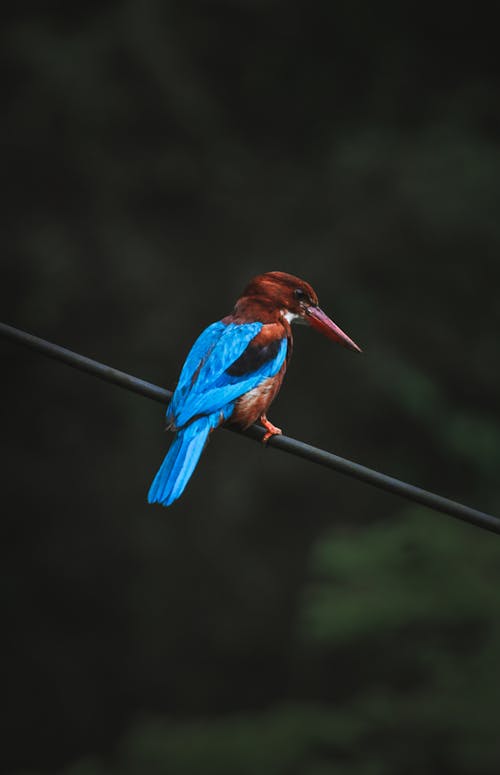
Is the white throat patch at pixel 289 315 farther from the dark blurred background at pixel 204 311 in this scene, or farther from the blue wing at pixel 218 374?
the dark blurred background at pixel 204 311

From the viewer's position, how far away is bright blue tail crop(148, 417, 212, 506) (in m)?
2.13

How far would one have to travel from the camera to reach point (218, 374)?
2.43 m

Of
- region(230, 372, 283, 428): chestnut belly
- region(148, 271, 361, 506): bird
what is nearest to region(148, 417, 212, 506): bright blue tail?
region(148, 271, 361, 506): bird

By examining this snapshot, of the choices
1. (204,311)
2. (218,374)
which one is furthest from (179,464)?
(204,311)

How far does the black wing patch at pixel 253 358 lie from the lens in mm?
2479

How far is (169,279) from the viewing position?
5859 millimetres

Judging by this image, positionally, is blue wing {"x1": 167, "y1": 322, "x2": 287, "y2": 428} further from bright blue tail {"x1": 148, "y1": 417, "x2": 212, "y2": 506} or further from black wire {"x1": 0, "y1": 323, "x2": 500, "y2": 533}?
black wire {"x1": 0, "y1": 323, "x2": 500, "y2": 533}

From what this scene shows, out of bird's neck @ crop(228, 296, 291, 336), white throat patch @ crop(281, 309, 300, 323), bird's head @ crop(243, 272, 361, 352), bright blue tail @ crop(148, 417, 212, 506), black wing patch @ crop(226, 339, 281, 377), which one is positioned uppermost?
bird's head @ crop(243, 272, 361, 352)

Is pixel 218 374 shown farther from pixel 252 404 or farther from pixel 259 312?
pixel 259 312

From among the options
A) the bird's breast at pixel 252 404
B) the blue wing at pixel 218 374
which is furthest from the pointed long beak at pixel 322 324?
the bird's breast at pixel 252 404

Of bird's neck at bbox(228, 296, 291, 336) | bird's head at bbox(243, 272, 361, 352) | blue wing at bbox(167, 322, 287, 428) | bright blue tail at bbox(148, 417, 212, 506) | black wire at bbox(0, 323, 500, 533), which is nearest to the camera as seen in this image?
black wire at bbox(0, 323, 500, 533)

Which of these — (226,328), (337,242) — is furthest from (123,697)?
(226,328)

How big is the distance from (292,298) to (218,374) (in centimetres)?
48

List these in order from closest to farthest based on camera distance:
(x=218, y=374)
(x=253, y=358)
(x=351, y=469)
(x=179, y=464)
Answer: (x=351, y=469) → (x=179, y=464) → (x=218, y=374) → (x=253, y=358)
